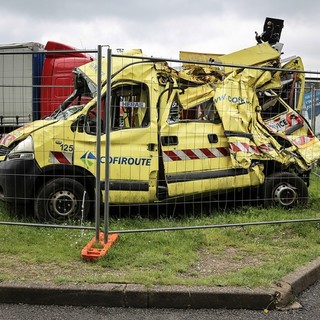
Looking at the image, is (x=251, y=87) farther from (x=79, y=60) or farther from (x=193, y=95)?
(x=79, y=60)

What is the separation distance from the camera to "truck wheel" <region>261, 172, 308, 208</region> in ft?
21.5

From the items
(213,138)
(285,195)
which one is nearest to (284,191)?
(285,195)

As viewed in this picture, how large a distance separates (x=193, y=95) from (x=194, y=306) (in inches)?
146

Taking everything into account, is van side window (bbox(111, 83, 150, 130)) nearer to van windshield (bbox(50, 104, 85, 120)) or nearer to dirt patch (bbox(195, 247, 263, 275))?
van windshield (bbox(50, 104, 85, 120))

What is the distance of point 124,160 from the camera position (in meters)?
5.73

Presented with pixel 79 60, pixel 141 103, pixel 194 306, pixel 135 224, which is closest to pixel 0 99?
pixel 79 60

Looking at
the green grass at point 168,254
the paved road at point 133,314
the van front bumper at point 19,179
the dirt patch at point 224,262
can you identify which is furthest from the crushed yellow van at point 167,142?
the paved road at point 133,314

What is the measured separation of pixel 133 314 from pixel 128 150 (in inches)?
106

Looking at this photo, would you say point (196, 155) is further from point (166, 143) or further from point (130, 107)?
point (130, 107)

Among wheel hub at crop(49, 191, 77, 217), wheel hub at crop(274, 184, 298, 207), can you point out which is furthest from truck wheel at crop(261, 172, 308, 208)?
wheel hub at crop(49, 191, 77, 217)

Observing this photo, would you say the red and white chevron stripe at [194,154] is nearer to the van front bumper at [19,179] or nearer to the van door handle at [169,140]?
the van door handle at [169,140]

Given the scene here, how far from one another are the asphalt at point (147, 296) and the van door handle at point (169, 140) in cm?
265

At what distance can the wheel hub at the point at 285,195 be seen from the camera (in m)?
6.57

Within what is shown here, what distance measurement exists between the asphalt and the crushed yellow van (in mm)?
1928
